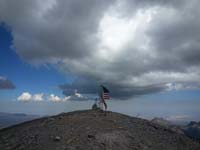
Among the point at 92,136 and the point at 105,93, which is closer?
the point at 92,136

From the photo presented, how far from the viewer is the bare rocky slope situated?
2578cm

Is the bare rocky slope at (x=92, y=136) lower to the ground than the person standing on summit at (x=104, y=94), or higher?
lower

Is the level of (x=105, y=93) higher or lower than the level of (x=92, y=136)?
→ higher

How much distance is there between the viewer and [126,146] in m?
26.2

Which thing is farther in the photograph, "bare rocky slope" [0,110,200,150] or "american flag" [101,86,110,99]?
"american flag" [101,86,110,99]

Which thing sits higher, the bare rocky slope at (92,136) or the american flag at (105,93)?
the american flag at (105,93)

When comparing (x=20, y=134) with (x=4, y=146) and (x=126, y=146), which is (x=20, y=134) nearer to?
(x=4, y=146)

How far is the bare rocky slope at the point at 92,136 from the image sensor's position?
2578 centimetres

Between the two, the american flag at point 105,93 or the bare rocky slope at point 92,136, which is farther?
the american flag at point 105,93

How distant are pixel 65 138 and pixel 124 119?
11344mm

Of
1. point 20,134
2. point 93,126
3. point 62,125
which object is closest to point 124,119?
point 93,126

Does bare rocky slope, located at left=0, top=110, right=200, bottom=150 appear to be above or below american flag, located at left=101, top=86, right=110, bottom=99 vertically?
below

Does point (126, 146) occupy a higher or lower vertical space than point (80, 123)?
lower

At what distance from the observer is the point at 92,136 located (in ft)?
89.2
